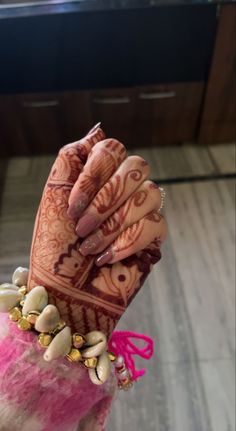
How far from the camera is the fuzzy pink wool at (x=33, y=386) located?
36 cm

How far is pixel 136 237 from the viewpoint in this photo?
0.35 meters

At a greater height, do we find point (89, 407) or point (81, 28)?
point (81, 28)

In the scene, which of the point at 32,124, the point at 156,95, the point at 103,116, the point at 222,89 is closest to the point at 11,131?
the point at 32,124

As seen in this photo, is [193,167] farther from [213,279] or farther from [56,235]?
[56,235]

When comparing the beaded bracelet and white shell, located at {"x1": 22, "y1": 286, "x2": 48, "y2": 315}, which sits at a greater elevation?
white shell, located at {"x1": 22, "y1": 286, "x2": 48, "y2": 315}

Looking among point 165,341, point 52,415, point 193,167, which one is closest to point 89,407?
point 52,415

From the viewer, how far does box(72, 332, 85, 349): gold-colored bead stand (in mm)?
379

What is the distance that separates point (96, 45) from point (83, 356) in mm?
1087

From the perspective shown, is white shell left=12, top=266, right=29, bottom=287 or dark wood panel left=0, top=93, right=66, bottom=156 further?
dark wood panel left=0, top=93, right=66, bottom=156

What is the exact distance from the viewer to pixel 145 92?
1376 millimetres

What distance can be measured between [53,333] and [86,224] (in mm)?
119

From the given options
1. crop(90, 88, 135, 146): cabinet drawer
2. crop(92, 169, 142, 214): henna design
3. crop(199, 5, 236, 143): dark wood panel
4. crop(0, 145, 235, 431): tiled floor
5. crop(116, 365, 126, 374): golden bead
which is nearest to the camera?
crop(92, 169, 142, 214): henna design

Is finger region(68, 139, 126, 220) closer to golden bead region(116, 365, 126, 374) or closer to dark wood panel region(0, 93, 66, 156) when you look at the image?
golden bead region(116, 365, 126, 374)

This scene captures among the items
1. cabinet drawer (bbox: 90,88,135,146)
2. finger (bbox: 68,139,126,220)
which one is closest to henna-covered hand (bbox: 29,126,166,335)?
finger (bbox: 68,139,126,220)
